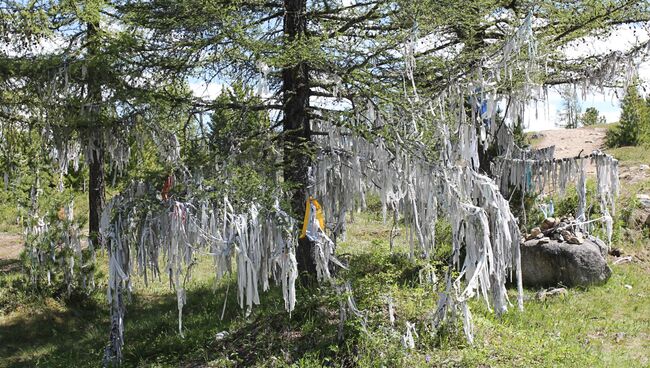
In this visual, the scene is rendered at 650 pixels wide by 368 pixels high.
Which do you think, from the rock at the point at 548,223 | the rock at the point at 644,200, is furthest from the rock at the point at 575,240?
the rock at the point at 644,200

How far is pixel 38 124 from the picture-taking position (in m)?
7.51

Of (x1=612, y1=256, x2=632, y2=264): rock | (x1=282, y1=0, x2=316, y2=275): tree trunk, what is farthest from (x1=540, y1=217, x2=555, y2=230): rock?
(x1=282, y1=0, x2=316, y2=275): tree trunk

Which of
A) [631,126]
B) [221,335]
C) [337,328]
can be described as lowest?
[221,335]

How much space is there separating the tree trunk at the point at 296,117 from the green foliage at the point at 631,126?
1674cm

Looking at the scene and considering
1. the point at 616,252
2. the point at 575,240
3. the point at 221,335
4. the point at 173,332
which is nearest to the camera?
the point at 221,335

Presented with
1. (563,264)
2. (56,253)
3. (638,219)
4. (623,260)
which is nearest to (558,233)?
(563,264)

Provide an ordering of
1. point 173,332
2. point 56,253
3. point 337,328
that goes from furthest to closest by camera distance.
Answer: point 56,253
point 173,332
point 337,328

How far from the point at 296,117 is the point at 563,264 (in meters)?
5.60

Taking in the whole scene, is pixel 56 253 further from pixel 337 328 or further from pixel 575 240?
pixel 575 240

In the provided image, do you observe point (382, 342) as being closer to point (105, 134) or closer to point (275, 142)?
point (275, 142)

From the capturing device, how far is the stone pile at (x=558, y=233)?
11062 millimetres

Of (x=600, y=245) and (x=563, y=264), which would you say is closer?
(x=563, y=264)

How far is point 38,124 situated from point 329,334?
4.29 metres

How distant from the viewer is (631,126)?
2159cm
